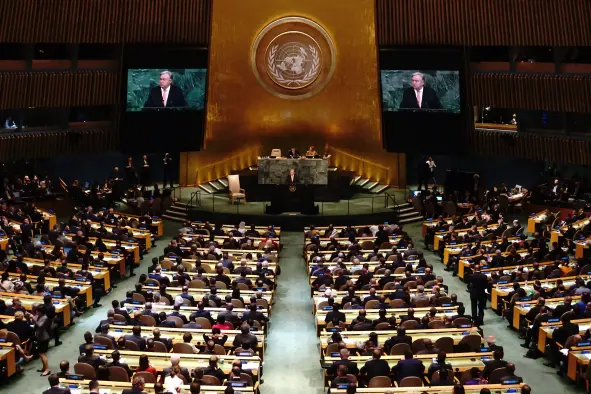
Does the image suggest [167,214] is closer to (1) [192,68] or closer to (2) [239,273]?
(1) [192,68]

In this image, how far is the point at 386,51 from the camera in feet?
101

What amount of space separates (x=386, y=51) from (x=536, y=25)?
17.4 feet

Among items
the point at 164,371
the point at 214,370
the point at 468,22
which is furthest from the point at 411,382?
the point at 468,22

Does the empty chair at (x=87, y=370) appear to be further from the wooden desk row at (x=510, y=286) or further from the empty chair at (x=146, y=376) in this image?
the wooden desk row at (x=510, y=286)

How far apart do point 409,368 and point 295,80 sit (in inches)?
855

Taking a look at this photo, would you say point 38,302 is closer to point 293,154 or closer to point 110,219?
point 110,219

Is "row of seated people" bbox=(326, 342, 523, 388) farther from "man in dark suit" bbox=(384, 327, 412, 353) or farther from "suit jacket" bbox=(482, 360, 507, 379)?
"man in dark suit" bbox=(384, 327, 412, 353)

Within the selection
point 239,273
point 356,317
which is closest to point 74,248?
point 239,273

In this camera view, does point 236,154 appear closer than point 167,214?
No

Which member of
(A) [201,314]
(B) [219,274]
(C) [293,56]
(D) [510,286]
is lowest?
(A) [201,314]

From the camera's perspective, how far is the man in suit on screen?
99.9ft

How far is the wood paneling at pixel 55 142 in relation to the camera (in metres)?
29.9

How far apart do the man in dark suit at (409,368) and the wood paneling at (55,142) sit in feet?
66.5

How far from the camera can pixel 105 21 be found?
100 feet
